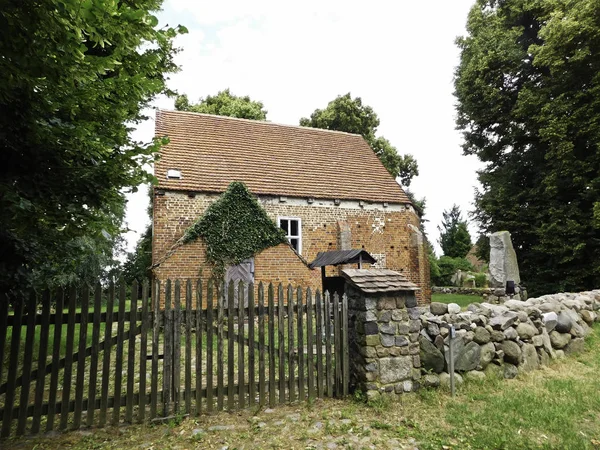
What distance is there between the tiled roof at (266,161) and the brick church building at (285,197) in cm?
4

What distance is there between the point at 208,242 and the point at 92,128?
715cm

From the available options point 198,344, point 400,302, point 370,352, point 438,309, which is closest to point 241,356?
point 198,344

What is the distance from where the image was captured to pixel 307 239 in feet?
43.3

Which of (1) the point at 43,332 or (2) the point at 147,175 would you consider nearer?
(1) the point at 43,332

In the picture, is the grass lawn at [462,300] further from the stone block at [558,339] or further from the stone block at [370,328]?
the stone block at [370,328]

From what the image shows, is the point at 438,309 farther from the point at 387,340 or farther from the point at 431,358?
the point at 387,340

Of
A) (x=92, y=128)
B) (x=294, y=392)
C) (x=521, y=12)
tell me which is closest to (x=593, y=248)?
(x=521, y=12)

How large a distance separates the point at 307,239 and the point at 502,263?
7177 mm

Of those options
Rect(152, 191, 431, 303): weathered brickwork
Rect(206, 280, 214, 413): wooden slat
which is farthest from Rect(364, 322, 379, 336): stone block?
Rect(152, 191, 431, 303): weathered brickwork

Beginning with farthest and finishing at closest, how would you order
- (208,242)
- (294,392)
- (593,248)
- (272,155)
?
(272,155), (593,248), (208,242), (294,392)

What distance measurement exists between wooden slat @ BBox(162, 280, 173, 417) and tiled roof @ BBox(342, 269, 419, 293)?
245 centimetres

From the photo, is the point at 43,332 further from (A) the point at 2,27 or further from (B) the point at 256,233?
(B) the point at 256,233

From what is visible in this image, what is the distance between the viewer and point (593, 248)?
13.3m

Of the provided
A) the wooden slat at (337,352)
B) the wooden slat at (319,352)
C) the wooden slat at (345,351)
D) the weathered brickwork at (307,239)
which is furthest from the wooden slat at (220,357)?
the weathered brickwork at (307,239)
